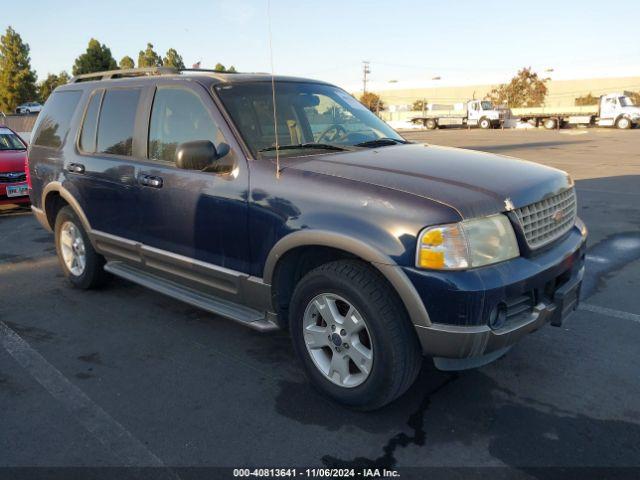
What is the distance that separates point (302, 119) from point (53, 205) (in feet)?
9.83

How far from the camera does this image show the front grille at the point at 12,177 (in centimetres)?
940

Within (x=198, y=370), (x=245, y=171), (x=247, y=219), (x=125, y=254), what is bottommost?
(x=198, y=370)

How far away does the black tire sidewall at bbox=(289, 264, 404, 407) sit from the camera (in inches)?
115

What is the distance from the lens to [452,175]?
3.16m

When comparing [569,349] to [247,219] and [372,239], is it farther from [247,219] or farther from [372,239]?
[247,219]

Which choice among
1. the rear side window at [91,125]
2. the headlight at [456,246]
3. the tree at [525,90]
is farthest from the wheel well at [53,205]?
the tree at [525,90]

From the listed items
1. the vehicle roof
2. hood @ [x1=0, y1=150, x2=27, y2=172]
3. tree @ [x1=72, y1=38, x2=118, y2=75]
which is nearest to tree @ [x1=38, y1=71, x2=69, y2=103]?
tree @ [x1=72, y1=38, x2=118, y2=75]

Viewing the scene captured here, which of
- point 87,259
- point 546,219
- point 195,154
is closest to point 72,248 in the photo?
point 87,259

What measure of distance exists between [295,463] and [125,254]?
8.45ft

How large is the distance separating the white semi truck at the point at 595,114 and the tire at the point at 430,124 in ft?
20.9

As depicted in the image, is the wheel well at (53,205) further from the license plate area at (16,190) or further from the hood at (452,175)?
the license plate area at (16,190)

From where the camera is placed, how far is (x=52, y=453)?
9.32 feet

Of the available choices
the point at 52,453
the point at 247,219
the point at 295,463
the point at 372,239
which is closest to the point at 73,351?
the point at 52,453

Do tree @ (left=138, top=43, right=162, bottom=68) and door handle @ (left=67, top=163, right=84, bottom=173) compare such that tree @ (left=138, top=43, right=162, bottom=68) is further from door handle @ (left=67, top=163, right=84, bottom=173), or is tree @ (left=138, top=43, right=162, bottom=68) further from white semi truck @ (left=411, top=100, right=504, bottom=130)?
door handle @ (left=67, top=163, right=84, bottom=173)
